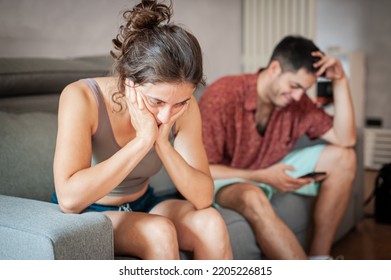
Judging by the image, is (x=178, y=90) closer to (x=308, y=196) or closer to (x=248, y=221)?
(x=248, y=221)

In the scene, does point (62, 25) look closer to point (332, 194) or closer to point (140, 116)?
point (140, 116)

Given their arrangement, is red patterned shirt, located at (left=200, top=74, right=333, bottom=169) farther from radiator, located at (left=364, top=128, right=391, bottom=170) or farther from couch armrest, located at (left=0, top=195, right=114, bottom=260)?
radiator, located at (left=364, top=128, right=391, bottom=170)

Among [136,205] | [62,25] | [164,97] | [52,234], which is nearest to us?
[52,234]

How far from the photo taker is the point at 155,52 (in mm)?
913

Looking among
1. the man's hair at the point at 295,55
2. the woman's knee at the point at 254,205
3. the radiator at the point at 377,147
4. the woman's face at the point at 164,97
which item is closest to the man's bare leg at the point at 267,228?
the woman's knee at the point at 254,205

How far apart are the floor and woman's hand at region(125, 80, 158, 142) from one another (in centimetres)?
85

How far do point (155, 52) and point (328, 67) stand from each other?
789mm

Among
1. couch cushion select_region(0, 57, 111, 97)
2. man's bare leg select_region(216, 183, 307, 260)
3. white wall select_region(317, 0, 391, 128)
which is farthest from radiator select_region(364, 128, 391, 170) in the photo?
couch cushion select_region(0, 57, 111, 97)

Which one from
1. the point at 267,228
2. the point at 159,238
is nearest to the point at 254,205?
the point at 267,228

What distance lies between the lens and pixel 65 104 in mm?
954

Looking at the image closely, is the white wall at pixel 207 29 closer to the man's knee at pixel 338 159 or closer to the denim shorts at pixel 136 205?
the denim shorts at pixel 136 205
